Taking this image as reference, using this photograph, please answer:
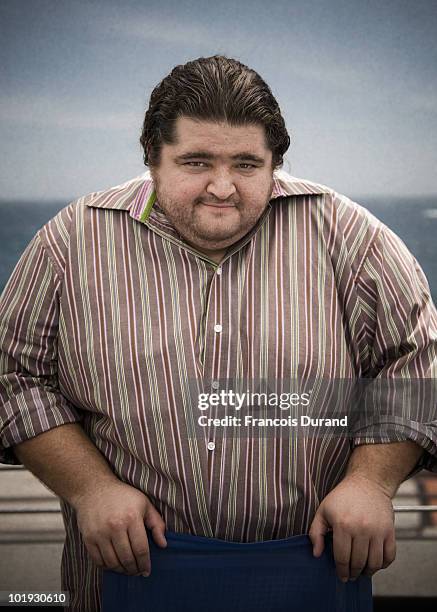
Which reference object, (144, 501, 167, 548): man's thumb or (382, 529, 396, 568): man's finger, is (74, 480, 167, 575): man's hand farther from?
(382, 529, 396, 568): man's finger

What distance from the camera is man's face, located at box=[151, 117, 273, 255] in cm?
115

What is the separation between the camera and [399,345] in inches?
47.4

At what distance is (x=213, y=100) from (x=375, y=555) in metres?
0.82

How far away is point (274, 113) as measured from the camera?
1225mm

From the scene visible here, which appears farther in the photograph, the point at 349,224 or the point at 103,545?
the point at 349,224

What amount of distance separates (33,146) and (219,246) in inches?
153

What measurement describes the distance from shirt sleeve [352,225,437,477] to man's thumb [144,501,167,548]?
1.26 ft

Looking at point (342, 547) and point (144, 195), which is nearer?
point (342, 547)

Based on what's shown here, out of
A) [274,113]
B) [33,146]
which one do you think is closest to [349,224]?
[274,113]

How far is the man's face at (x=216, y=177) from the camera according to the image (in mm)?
1150

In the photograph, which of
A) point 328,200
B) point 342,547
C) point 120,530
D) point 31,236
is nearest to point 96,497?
point 120,530

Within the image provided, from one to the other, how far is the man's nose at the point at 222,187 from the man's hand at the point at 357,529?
1.79 ft

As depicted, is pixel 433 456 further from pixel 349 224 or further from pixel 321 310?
pixel 349 224

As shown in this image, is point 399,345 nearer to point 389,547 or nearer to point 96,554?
point 389,547
